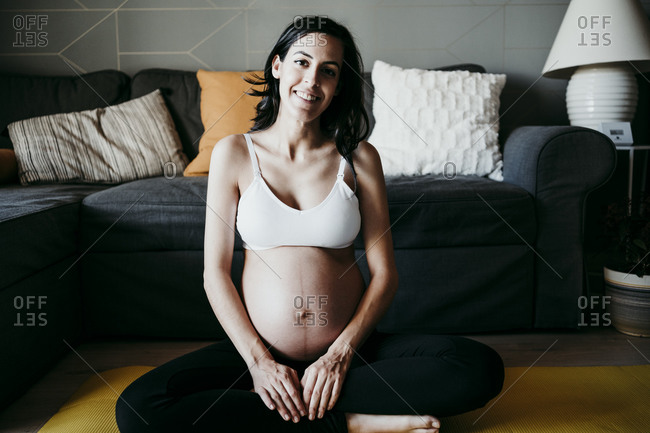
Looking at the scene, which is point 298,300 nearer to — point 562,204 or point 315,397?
point 315,397

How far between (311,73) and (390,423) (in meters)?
0.75

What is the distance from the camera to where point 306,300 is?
104 cm

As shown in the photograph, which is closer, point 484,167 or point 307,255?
point 307,255

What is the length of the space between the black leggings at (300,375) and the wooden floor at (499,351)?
49cm

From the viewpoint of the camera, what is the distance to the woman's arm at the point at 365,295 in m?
0.96

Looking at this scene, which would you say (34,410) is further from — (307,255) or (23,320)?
(307,255)

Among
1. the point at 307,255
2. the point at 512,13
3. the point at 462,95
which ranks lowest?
the point at 307,255

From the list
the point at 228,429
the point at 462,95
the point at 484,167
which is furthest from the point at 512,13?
the point at 228,429

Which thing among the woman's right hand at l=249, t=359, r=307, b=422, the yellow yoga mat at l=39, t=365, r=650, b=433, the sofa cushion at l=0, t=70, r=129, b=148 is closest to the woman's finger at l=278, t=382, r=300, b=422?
the woman's right hand at l=249, t=359, r=307, b=422

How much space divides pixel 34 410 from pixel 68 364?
0.26 meters

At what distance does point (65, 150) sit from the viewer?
79.7 inches
